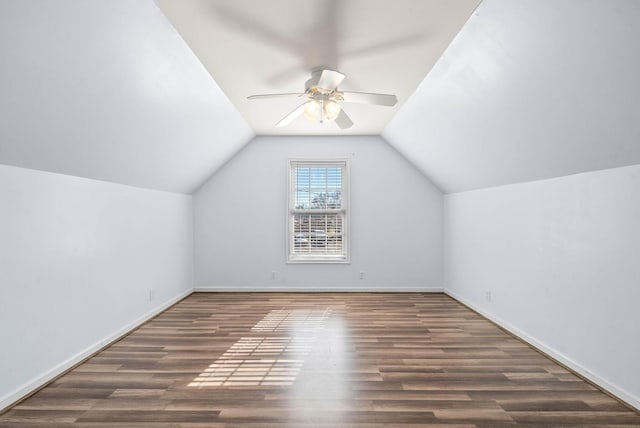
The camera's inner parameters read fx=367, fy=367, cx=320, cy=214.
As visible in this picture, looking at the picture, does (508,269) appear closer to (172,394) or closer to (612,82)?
(612,82)

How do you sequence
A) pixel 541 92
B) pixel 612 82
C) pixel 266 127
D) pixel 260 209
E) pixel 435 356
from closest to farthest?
pixel 612 82
pixel 541 92
pixel 435 356
pixel 266 127
pixel 260 209

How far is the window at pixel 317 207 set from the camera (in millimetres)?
5879

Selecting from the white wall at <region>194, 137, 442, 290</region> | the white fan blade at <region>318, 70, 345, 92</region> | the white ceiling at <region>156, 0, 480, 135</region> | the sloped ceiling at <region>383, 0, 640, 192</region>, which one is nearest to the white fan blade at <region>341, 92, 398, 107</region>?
the white fan blade at <region>318, 70, 345, 92</region>

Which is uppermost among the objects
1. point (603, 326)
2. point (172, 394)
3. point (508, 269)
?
point (508, 269)

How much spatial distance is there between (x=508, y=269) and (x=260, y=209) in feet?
11.7

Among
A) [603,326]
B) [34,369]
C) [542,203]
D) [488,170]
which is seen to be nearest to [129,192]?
[34,369]

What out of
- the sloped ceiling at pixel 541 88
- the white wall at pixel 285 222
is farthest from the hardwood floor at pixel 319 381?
the sloped ceiling at pixel 541 88

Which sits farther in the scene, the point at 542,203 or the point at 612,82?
the point at 542,203

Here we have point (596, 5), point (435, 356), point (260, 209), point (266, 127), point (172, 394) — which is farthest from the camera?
point (260, 209)

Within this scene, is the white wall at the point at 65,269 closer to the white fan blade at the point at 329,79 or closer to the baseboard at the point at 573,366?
the white fan blade at the point at 329,79

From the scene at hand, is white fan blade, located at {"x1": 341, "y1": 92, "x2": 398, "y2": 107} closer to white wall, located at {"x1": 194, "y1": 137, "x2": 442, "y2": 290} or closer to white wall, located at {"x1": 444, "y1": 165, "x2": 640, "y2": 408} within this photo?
white wall, located at {"x1": 444, "y1": 165, "x2": 640, "y2": 408}

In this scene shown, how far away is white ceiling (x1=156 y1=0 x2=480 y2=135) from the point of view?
221cm

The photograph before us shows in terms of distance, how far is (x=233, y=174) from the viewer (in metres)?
5.79

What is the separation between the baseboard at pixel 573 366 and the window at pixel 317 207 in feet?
8.03
